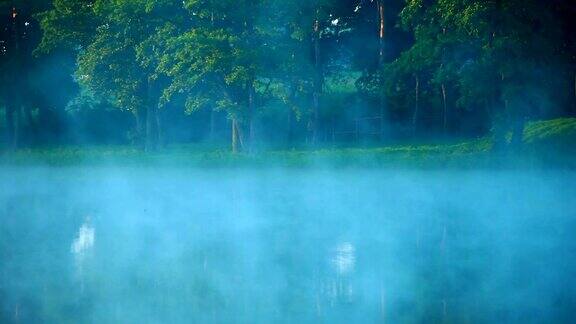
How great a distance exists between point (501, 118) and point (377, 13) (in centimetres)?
1980

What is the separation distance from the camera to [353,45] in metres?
46.1

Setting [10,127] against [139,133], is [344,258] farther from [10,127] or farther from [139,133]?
[10,127]

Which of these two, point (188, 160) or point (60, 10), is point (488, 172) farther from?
point (60, 10)

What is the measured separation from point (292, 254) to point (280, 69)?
2236 cm

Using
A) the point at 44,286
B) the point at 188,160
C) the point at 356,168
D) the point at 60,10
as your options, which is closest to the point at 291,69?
the point at 188,160

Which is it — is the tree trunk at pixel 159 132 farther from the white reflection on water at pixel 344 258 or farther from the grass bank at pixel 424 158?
the white reflection on water at pixel 344 258

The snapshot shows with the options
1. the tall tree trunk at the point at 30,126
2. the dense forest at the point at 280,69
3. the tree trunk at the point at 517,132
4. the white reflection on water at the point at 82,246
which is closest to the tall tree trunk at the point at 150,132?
the dense forest at the point at 280,69

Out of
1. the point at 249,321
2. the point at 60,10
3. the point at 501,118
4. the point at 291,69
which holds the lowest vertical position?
the point at 249,321

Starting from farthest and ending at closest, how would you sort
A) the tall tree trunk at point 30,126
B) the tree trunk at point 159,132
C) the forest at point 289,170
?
1. the tall tree trunk at point 30,126
2. the tree trunk at point 159,132
3. the forest at point 289,170

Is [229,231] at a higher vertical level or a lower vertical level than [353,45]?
lower

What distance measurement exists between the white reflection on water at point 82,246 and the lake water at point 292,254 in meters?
0.03

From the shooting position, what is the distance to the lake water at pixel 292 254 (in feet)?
26.3

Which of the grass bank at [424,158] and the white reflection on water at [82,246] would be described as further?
the grass bank at [424,158]

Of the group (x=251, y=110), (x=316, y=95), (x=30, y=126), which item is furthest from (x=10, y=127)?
(x=316, y=95)
